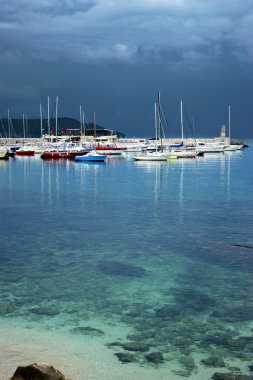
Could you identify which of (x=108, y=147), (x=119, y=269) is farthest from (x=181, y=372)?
(x=108, y=147)

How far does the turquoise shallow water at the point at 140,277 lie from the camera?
10.2m

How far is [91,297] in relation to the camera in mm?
13156

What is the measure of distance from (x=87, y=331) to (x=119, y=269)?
5175 mm

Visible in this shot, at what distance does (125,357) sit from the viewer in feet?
30.8

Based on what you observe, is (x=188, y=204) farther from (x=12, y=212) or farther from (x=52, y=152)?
(x=52, y=152)

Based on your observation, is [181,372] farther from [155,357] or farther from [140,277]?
[140,277]

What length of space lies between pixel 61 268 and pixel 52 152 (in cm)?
7540

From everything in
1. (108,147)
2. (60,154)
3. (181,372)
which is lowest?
(181,372)

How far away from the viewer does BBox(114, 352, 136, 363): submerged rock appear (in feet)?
30.3

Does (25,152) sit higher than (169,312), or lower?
higher

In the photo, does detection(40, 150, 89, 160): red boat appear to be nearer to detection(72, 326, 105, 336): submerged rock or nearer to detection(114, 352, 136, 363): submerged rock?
detection(72, 326, 105, 336): submerged rock

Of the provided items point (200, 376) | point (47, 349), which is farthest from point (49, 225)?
point (200, 376)

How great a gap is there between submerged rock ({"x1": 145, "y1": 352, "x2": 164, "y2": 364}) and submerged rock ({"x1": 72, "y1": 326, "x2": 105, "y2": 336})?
151 centimetres

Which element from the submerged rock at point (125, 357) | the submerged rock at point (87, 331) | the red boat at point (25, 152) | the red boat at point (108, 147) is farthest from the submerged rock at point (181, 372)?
the red boat at point (25, 152)
